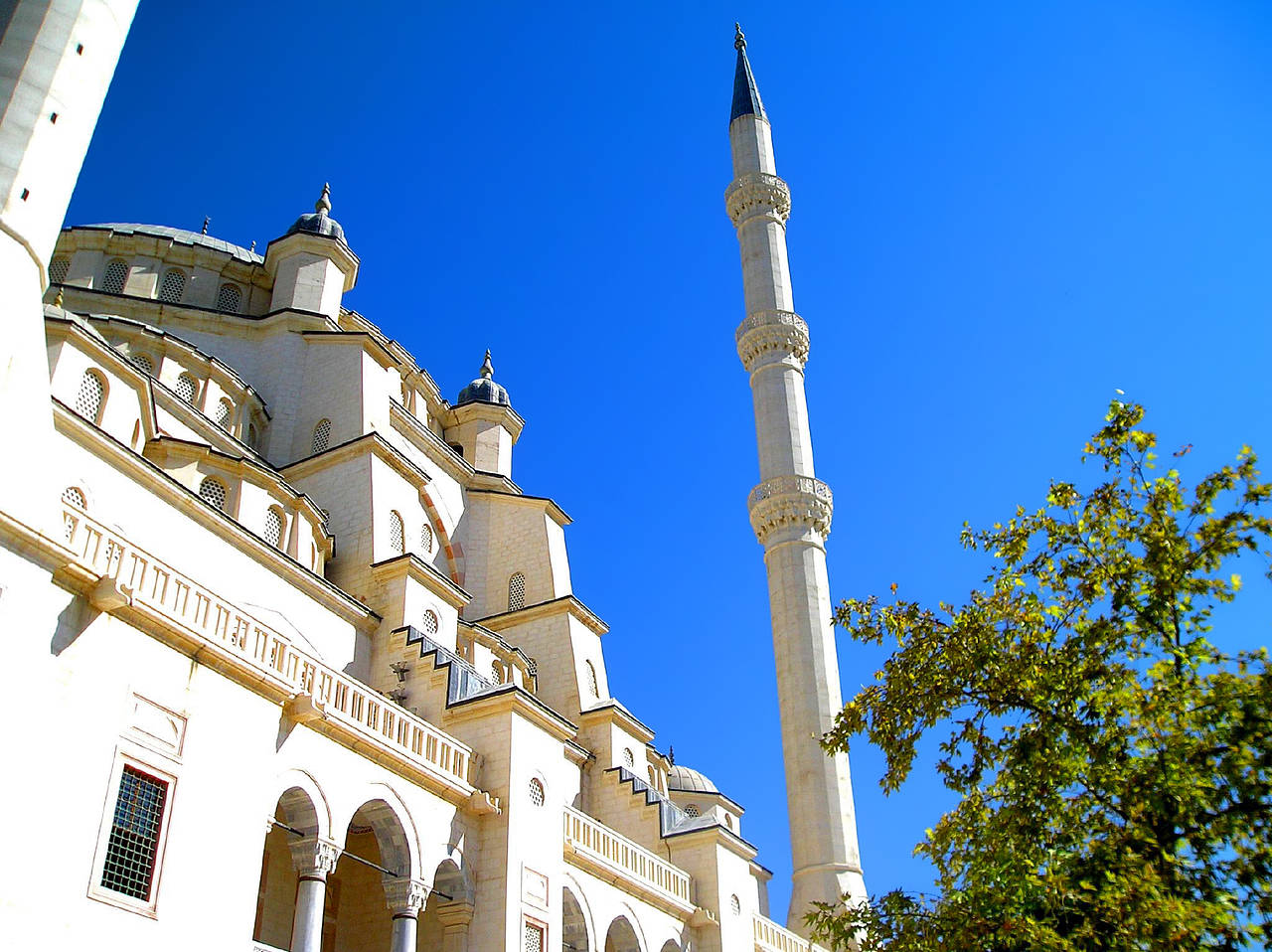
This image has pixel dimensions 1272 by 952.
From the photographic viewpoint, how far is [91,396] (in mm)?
18625

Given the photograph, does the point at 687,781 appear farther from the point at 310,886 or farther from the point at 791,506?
the point at 310,886

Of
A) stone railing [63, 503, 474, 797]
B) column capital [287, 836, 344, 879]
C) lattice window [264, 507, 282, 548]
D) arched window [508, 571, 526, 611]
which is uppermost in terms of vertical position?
arched window [508, 571, 526, 611]

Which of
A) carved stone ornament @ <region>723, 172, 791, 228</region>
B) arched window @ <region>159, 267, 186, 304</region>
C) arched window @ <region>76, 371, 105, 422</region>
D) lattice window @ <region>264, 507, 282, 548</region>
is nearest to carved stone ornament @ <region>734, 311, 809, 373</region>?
carved stone ornament @ <region>723, 172, 791, 228</region>

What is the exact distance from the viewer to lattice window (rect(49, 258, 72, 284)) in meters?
29.8

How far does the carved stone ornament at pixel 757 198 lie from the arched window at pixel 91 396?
23226mm

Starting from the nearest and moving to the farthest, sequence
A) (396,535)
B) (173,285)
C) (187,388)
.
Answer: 1. (396,535)
2. (187,388)
3. (173,285)

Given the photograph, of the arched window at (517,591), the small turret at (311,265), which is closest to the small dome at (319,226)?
the small turret at (311,265)

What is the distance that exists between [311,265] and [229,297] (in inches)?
91.0

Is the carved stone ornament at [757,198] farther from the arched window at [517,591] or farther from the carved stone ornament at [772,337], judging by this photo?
the arched window at [517,591]

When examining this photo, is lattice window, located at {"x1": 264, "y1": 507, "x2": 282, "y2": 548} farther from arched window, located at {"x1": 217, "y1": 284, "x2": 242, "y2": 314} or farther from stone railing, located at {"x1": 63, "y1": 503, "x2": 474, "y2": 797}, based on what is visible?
arched window, located at {"x1": 217, "y1": 284, "x2": 242, "y2": 314}

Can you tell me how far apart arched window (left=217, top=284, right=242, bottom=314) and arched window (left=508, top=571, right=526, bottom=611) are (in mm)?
9726

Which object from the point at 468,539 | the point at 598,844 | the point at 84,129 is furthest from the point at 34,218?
the point at 468,539

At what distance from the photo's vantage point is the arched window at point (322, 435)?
84.2 feet

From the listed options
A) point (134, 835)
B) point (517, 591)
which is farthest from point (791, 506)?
point (134, 835)
